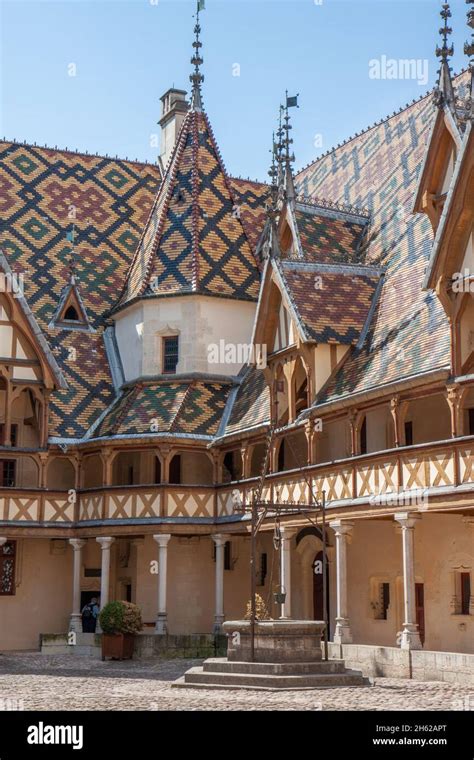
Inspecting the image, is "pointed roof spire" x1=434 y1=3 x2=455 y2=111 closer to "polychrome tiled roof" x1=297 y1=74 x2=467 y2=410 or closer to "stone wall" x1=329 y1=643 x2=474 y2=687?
"polychrome tiled roof" x1=297 y1=74 x2=467 y2=410

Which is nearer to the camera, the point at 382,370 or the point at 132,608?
the point at 382,370

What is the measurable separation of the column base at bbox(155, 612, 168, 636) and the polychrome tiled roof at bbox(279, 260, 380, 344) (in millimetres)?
7434

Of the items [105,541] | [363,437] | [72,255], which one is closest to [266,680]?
[363,437]

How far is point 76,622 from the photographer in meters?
28.4

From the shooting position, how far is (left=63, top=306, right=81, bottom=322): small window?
32.4m

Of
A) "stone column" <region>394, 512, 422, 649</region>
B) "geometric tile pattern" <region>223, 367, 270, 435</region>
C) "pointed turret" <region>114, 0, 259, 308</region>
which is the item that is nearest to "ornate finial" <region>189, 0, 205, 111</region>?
"pointed turret" <region>114, 0, 259, 308</region>

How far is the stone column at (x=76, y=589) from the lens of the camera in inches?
1120

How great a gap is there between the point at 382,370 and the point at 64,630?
1167 centimetres

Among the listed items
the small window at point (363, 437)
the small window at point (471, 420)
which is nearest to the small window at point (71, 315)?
the small window at point (363, 437)

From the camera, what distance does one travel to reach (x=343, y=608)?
23062mm

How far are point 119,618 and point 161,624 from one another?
2.00 meters
